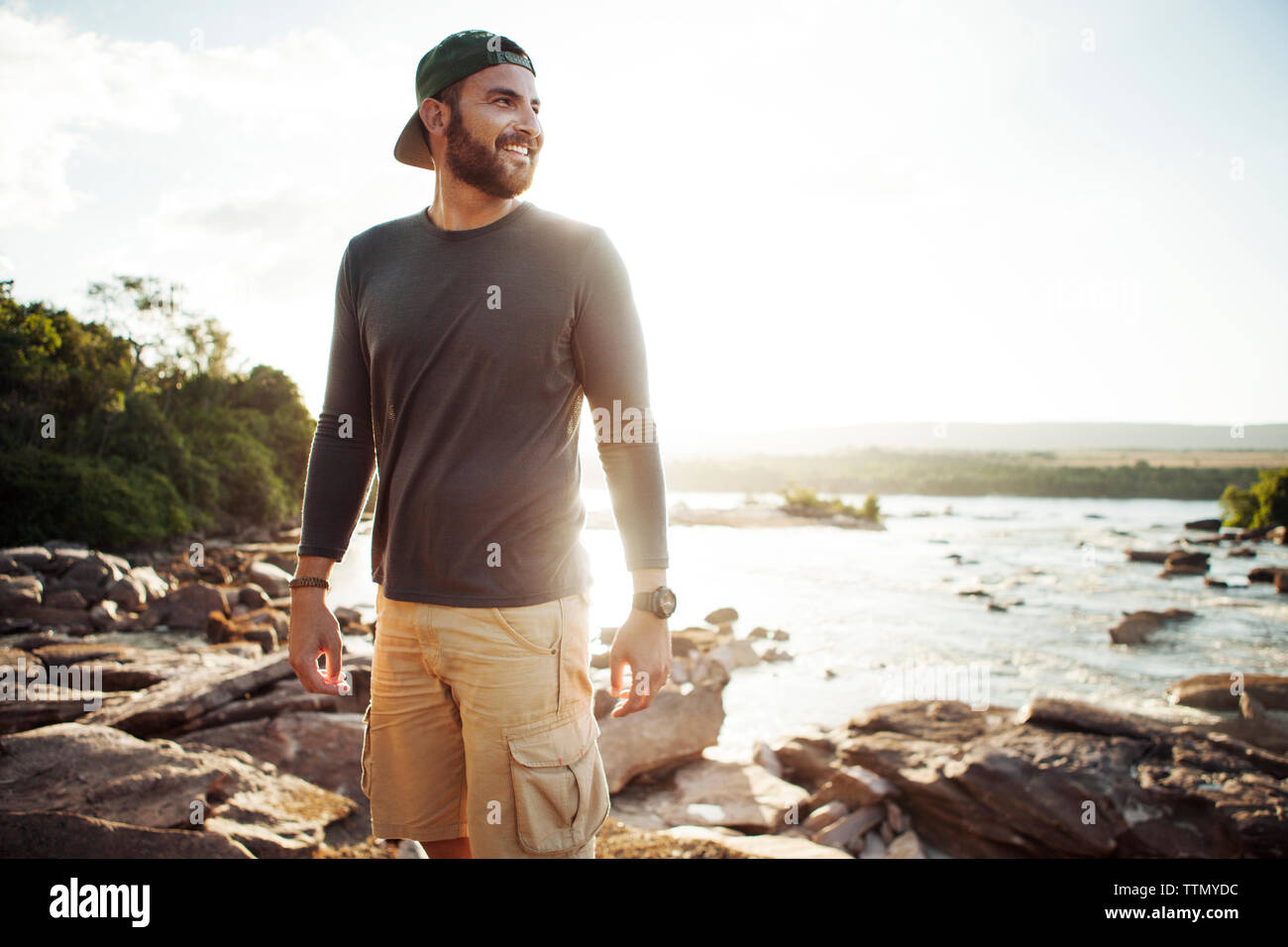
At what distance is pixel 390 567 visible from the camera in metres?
1.79

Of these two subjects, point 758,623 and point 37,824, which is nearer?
point 37,824

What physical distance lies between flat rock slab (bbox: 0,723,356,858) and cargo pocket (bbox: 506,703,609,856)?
2208 mm

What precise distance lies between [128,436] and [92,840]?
30359 mm

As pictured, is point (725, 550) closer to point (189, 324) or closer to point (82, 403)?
point (82, 403)

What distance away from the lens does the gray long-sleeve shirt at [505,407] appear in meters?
1.71

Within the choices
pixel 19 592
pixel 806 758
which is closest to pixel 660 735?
pixel 806 758

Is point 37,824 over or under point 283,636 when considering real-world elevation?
over

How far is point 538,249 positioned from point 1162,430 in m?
157

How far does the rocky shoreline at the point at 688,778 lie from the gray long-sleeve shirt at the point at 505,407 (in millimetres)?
2129

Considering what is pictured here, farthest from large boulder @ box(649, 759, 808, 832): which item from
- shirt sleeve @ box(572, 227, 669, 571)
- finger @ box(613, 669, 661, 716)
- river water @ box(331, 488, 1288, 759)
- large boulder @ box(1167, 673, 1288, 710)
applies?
large boulder @ box(1167, 673, 1288, 710)

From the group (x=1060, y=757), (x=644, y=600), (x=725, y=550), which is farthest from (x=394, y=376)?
(x=725, y=550)

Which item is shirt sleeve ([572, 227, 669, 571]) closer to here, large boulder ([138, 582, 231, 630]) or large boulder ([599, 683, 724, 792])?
large boulder ([599, 683, 724, 792])

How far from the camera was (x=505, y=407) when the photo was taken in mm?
1726

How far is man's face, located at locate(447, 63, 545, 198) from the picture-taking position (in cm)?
184
